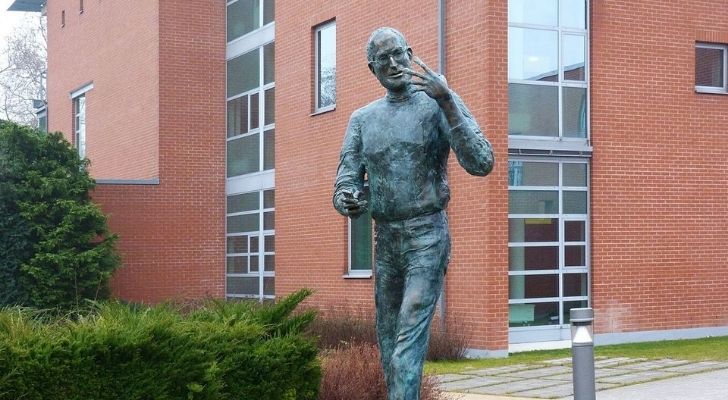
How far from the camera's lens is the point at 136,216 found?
24.8 meters

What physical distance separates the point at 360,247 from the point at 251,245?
583 cm

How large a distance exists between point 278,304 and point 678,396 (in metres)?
4.19

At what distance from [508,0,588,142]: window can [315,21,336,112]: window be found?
4.45 meters

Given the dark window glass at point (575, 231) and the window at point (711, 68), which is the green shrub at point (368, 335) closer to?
the dark window glass at point (575, 231)

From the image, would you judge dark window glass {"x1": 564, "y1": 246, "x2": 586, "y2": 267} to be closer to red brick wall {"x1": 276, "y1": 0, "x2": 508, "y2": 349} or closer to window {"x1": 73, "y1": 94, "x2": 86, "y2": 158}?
red brick wall {"x1": 276, "y1": 0, "x2": 508, "y2": 349}

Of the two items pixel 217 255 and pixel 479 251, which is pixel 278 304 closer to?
pixel 479 251

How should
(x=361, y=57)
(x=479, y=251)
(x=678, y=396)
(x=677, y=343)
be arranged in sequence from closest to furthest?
1. (x=678, y=396)
2. (x=479, y=251)
3. (x=677, y=343)
4. (x=361, y=57)

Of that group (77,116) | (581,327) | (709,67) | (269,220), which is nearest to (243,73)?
(269,220)

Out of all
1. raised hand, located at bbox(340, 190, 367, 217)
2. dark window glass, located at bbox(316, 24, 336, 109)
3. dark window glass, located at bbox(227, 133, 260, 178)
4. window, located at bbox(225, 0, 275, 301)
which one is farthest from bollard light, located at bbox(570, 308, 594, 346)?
dark window glass, located at bbox(227, 133, 260, 178)

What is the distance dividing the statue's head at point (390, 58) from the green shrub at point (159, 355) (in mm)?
2555

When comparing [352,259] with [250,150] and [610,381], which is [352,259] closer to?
[250,150]

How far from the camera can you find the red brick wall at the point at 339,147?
15.9 metres

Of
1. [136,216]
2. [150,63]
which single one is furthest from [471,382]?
[150,63]

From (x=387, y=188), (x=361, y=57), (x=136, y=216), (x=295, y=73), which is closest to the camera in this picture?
(x=387, y=188)
